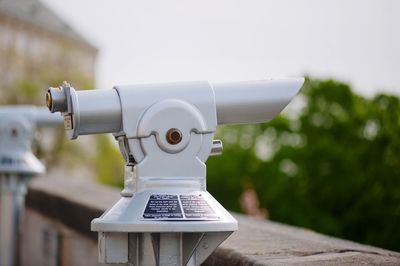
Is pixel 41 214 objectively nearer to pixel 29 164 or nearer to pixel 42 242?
pixel 42 242

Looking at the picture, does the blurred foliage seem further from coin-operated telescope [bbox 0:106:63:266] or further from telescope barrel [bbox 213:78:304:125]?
telescope barrel [bbox 213:78:304:125]

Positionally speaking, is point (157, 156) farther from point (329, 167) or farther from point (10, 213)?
point (329, 167)

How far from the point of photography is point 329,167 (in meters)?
11.4

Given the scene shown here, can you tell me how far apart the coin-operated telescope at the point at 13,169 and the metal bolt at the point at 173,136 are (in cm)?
262

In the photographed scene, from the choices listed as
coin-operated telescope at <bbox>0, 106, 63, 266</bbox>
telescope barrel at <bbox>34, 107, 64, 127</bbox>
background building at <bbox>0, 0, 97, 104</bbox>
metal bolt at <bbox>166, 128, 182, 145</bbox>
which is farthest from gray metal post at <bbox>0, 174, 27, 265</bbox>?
background building at <bbox>0, 0, 97, 104</bbox>

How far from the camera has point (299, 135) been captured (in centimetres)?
1266

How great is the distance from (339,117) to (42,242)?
290 inches

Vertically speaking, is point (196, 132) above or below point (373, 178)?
above

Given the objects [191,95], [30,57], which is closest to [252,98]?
[191,95]

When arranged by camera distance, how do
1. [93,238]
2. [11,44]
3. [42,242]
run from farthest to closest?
[11,44], [42,242], [93,238]

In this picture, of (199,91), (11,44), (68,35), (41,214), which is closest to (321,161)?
(41,214)

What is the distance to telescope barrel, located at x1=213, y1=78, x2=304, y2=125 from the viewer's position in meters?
2.18

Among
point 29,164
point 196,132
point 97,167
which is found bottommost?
point 97,167

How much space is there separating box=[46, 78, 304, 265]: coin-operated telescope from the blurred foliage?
21.3 ft
